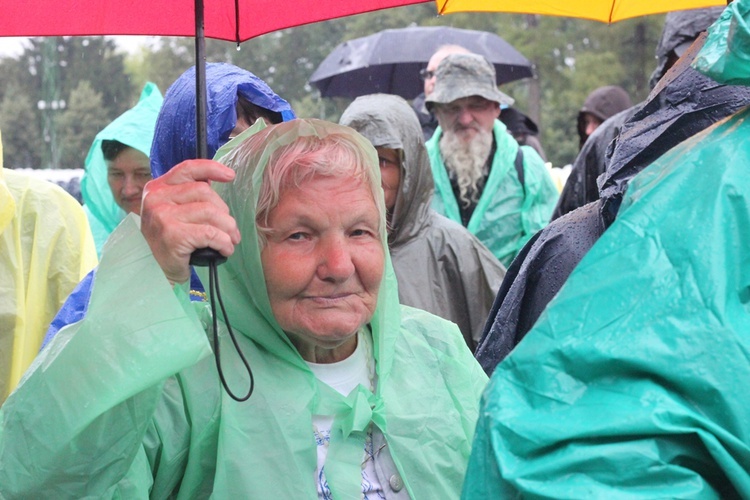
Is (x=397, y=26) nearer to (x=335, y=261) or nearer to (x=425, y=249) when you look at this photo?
(x=425, y=249)

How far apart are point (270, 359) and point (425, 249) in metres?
2.32

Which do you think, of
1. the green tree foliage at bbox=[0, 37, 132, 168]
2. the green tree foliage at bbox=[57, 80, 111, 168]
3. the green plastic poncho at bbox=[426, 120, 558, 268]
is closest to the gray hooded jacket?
the green plastic poncho at bbox=[426, 120, 558, 268]

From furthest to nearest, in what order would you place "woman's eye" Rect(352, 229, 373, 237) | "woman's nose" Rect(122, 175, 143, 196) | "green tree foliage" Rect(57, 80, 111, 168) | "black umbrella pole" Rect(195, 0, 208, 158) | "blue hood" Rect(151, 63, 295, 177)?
"green tree foliage" Rect(57, 80, 111, 168), "woman's nose" Rect(122, 175, 143, 196), "blue hood" Rect(151, 63, 295, 177), "woman's eye" Rect(352, 229, 373, 237), "black umbrella pole" Rect(195, 0, 208, 158)

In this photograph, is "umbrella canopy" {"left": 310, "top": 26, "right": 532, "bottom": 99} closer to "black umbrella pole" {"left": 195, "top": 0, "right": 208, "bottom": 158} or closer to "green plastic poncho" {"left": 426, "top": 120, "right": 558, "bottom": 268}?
"green plastic poncho" {"left": 426, "top": 120, "right": 558, "bottom": 268}

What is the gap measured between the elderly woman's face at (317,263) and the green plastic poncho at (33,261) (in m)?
1.68

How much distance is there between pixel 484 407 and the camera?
1.59 metres

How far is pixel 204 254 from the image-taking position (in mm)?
1979

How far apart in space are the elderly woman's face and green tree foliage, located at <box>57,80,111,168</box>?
110ft

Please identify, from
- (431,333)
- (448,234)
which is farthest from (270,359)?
(448,234)

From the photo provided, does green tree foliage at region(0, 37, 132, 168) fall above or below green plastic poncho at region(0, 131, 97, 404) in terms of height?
below

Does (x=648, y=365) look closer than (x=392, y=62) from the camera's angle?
Yes

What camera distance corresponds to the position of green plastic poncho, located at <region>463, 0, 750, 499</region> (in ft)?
4.76

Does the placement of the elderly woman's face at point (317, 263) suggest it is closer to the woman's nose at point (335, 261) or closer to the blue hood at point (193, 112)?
the woman's nose at point (335, 261)

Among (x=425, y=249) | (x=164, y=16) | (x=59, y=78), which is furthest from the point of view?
(x=59, y=78)
